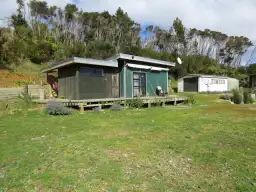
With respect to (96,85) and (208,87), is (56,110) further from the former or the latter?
(208,87)

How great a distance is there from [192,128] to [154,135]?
138 centimetres

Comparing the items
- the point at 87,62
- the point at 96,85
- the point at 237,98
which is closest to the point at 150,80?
the point at 96,85

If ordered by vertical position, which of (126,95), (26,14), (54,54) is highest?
(26,14)

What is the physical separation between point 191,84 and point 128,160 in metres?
23.1

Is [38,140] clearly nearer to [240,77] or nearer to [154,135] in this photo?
[154,135]

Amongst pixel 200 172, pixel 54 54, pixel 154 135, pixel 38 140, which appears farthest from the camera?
pixel 54 54

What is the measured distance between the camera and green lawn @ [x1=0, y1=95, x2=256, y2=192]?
245cm

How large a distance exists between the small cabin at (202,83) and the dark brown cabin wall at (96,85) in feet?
50.4

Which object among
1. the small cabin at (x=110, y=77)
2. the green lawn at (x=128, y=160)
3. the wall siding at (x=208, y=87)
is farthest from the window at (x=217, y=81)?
the green lawn at (x=128, y=160)

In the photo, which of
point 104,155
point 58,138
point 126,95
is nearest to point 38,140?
point 58,138

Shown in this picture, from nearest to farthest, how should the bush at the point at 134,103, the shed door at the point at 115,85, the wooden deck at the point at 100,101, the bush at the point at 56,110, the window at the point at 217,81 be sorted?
the bush at the point at 56,110
the wooden deck at the point at 100,101
the bush at the point at 134,103
the shed door at the point at 115,85
the window at the point at 217,81

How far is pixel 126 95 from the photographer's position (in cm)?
1194

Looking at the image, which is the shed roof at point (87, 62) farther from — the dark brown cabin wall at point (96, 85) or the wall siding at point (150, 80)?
the wall siding at point (150, 80)

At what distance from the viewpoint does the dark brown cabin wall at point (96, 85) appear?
10.2 meters
